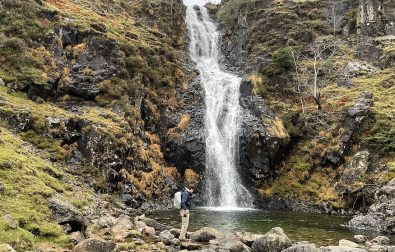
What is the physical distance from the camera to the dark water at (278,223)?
83.5ft

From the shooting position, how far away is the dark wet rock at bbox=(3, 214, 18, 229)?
15140mm

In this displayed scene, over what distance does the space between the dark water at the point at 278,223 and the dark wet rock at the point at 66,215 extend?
8557mm

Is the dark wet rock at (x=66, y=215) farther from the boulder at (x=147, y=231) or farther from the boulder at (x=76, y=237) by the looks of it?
the boulder at (x=147, y=231)

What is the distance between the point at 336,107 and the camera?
48000 millimetres

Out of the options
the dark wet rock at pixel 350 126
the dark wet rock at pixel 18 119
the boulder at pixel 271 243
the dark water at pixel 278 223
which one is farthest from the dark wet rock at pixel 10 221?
the dark wet rock at pixel 350 126

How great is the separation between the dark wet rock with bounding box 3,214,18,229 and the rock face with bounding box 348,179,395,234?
75.8 feet

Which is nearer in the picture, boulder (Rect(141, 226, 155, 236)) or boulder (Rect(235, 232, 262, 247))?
boulder (Rect(235, 232, 262, 247))

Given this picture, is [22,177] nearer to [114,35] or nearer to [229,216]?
[229,216]

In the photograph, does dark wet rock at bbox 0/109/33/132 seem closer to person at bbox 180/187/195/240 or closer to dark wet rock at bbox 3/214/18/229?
person at bbox 180/187/195/240

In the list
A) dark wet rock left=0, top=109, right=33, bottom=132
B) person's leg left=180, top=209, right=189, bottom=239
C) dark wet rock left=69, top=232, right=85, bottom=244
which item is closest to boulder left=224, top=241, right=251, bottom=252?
person's leg left=180, top=209, right=189, bottom=239

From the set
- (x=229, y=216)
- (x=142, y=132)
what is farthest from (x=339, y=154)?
A: (x=142, y=132)

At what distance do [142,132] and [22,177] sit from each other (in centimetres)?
2253

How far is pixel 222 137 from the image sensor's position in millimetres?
46688

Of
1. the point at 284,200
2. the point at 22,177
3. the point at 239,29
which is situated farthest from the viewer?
the point at 239,29
